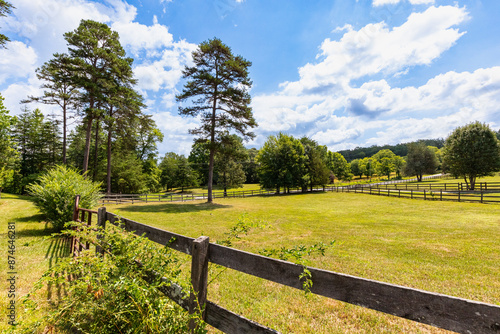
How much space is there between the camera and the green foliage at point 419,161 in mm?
52812

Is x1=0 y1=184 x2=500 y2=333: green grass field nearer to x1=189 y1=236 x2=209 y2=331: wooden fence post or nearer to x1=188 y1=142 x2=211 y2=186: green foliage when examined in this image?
x1=189 y1=236 x2=209 y2=331: wooden fence post

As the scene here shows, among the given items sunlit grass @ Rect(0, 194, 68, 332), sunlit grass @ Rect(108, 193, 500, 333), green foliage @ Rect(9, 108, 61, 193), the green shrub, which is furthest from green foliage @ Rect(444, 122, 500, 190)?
green foliage @ Rect(9, 108, 61, 193)

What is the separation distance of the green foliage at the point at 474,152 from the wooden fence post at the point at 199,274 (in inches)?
1580

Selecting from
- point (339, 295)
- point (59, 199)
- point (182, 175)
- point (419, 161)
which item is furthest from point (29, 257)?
point (419, 161)

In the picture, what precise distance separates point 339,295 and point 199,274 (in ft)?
4.91

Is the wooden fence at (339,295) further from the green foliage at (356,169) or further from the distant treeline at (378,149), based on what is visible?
the distant treeline at (378,149)

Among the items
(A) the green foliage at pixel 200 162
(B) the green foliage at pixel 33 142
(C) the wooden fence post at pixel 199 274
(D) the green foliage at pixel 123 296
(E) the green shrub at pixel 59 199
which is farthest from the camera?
(A) the green foliage at pixel 200 162

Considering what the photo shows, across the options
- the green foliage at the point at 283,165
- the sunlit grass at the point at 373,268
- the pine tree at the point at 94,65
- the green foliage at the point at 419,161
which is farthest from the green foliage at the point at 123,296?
the green foliage at the point at 419,161

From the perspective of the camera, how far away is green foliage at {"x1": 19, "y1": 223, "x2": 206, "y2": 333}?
2.24 metres

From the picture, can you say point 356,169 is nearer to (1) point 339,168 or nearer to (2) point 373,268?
(1) point 339,168

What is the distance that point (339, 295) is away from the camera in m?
1.78

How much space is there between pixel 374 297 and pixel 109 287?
269cm

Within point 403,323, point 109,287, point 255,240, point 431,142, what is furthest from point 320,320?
point 431,142

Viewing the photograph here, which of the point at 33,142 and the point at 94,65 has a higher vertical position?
the point at 94,65
